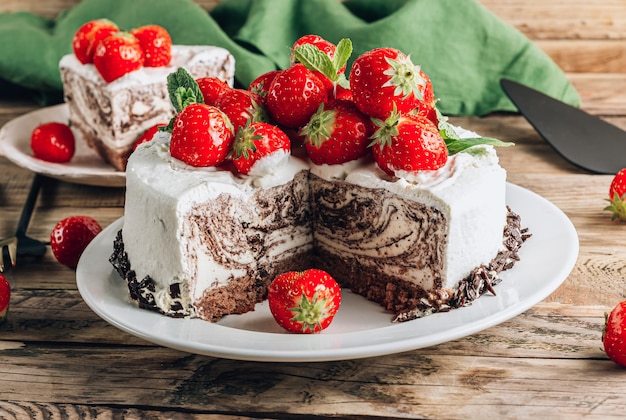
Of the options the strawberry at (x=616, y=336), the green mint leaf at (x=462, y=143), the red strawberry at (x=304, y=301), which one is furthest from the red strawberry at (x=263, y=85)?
the strawberry at (x=616, y=336)

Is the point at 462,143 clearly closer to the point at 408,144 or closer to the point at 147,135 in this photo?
the point at 408,144

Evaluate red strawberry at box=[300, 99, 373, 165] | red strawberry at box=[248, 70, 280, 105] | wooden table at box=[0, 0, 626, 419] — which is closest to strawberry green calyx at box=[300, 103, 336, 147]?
red strawberry at box=[300, 99, 373, 165]

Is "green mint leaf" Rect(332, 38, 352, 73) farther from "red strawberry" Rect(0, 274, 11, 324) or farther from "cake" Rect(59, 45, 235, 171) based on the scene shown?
"cake" Rect(59, 45, 235, 171)

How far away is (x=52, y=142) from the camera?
3352 mm

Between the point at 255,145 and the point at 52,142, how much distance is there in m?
1.41

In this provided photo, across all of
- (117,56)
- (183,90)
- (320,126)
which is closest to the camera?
(320,126)

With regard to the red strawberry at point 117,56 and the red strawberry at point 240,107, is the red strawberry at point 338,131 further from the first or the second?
the red strawberry at point 117,56

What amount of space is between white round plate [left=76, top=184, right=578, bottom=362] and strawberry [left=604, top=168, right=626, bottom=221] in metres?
0.42

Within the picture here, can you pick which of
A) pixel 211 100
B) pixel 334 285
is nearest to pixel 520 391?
pixel 334 285

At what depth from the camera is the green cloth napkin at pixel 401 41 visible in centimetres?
383

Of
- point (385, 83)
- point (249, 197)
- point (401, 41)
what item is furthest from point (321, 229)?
point (401, 41)

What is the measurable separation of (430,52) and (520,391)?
2216mm

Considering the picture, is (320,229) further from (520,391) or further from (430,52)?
(430,52)

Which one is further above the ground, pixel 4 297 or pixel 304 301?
pixel 304 301
